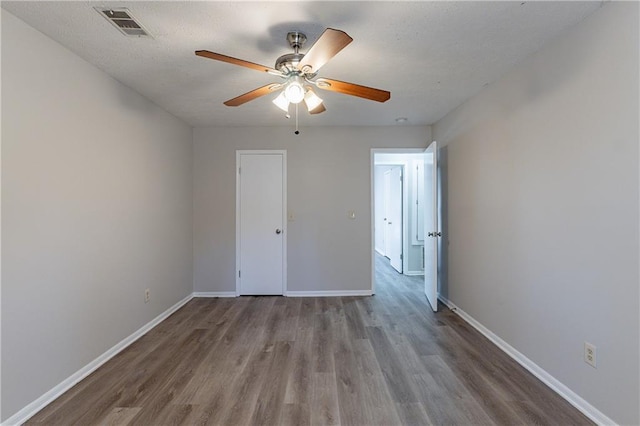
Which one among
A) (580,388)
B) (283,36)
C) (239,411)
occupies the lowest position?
(239,411)

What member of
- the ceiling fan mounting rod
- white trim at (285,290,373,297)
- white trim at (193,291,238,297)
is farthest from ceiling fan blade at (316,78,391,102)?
white trim at (193,291,238,297)

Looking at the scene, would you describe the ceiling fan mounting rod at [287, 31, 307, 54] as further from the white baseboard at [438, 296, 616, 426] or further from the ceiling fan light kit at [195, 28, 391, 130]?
the white baseboard at [438, 296, 616, 426]

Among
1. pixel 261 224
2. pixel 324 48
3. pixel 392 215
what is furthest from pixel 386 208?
pixel 324 48

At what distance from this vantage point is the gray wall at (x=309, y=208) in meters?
4.02

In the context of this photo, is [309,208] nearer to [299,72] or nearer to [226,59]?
[299,72]

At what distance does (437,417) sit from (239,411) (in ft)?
3.90

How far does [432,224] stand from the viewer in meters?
3.41

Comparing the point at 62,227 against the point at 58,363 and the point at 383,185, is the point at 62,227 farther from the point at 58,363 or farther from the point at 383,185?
the point at 383,185

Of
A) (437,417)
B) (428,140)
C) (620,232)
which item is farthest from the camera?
(428,140)

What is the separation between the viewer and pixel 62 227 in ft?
6.45

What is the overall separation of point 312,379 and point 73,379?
1695 mm

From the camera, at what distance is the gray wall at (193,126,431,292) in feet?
13.2

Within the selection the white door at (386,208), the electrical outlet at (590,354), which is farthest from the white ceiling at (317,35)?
the white door at (386,208)

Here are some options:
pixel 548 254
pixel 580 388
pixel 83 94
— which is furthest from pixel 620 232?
pixel 83 94
